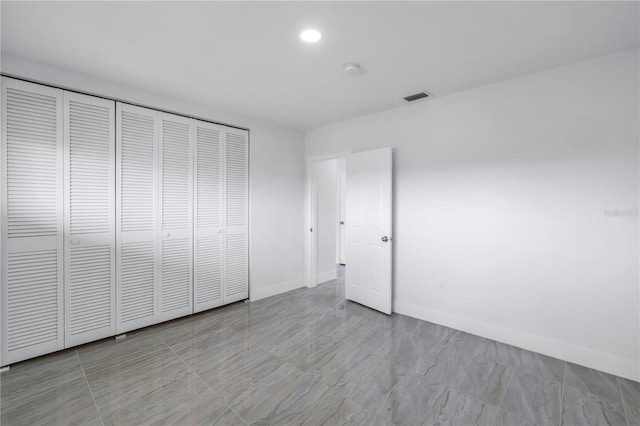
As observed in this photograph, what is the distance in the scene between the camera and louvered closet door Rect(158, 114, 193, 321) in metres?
3.15

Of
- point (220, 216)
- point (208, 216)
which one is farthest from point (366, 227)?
point (208, 216)

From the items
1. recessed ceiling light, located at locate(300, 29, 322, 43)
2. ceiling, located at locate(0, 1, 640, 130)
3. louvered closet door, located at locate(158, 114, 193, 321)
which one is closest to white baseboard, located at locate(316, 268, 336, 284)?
louvered closet door, located at locate(158, 114, 193, 321)

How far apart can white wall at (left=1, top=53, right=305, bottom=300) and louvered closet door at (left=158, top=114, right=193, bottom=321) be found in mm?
295

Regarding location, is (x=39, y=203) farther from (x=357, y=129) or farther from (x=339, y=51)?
(x=357, y=129)

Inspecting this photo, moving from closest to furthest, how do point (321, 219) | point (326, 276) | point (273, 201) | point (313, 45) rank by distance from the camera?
point (313, 45), point (273, 201), point (321, 219), point (326, 276)

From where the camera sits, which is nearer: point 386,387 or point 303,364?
point 386,387

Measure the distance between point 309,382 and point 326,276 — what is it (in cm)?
280

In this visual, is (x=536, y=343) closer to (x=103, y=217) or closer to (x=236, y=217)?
(x=236, y=217)

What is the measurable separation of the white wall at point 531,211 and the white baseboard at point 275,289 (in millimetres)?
1686

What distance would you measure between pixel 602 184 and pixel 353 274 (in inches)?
107

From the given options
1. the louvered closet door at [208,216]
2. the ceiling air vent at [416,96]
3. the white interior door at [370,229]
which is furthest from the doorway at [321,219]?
the louvered closet door at [208,216]

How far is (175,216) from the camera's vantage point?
10.6 feet

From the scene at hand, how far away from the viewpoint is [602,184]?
2289mm

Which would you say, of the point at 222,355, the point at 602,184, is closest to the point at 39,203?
the point at 222,355
